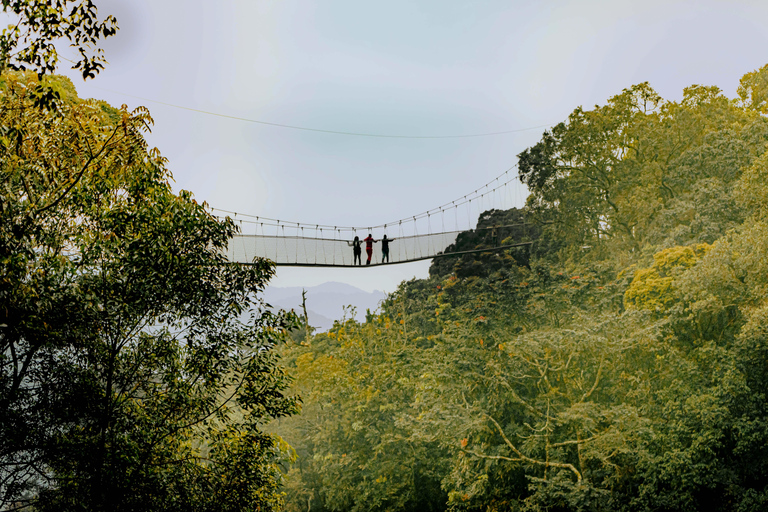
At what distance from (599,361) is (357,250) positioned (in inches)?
324

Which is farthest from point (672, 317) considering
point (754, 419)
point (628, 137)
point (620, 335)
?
point (628, 137)

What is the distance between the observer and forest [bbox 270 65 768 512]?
11875 mm

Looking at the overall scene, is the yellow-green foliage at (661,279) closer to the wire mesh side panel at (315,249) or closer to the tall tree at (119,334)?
the wire mesh side panel at (315,249)

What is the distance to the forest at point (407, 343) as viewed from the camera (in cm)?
611

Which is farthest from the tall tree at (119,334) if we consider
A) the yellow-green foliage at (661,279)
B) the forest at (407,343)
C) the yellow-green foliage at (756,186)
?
the yellow-green foliage at (756,186)

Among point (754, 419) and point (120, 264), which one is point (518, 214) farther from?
point (120, 264)

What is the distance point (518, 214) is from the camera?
93.2 feet

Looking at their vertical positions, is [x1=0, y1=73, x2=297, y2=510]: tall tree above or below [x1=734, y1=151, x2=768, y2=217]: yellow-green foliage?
below

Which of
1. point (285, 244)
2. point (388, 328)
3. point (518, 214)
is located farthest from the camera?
point (518, 214)

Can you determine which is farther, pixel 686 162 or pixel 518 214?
pixel 518 214

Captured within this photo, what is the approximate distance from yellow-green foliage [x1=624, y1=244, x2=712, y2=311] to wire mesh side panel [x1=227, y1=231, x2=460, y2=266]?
7.91 meters

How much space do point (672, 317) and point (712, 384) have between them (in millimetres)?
1502

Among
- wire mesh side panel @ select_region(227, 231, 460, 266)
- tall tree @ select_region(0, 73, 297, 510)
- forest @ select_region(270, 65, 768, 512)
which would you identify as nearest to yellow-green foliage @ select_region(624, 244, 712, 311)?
forest @ select_region(270, 65, 768, 512)

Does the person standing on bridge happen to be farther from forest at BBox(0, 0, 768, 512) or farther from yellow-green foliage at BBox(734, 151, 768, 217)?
yellow-green foliage at BBox(734, 151, 768, 217)
